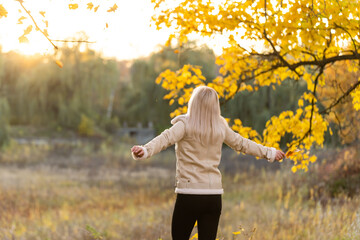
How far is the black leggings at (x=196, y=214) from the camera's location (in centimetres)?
298

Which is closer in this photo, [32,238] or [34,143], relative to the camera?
[32,238]

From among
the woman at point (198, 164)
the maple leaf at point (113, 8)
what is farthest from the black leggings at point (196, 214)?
the maple leaf at point (113, 8)

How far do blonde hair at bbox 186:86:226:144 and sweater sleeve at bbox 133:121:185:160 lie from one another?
0.06 meters

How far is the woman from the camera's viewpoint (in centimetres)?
299

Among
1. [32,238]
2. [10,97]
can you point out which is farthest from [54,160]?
[32,238]

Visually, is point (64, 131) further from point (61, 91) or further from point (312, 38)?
point (312, 38)

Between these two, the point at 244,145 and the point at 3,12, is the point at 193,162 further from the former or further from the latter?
the point at 3,12

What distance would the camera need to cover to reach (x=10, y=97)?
86.1ft

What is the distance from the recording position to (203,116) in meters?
3.02

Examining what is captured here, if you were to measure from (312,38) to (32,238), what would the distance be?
199 inches

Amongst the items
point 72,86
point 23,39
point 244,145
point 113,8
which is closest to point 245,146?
point 244,145

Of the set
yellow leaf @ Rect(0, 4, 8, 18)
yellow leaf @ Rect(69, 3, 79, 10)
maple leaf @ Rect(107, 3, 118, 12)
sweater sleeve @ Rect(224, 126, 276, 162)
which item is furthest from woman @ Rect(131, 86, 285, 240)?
yellow leaf @ Rect(0, 4, 8, 18)

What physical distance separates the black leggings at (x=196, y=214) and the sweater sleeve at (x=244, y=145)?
1.30 ft

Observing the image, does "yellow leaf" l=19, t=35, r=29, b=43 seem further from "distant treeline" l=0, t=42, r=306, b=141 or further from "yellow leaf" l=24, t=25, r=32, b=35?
"distant treeline" l=0, t=42, r=306, b=141
